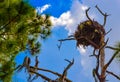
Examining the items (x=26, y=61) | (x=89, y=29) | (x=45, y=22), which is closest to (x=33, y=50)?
(x=45, y=22)

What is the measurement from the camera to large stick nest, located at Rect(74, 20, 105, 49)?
12.3 m

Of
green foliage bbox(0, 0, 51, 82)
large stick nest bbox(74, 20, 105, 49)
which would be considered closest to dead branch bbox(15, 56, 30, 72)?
green foliage bbox(0, 0, 51, 82)

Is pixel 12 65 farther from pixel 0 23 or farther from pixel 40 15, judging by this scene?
pixel 40 15

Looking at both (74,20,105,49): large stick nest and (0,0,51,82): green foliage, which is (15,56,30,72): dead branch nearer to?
(0,0,51,82): green foliage

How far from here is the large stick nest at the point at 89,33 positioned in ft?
40.3

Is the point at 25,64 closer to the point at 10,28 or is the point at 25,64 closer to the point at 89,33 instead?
the point at 10,28

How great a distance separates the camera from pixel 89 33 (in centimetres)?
1262

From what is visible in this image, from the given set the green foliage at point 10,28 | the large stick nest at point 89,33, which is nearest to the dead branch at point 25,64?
the green foliage at point 10,28

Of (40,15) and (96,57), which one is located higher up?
(40,15)

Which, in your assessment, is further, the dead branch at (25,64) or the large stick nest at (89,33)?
the large stick nest at (89,33)

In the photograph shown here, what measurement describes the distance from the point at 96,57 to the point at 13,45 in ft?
5.90

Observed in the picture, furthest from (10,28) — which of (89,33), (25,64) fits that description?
(89,33)

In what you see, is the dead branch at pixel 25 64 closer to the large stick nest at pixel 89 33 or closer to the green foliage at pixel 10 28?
the green foliage at pixel 10 28

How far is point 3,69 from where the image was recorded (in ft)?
34.4
